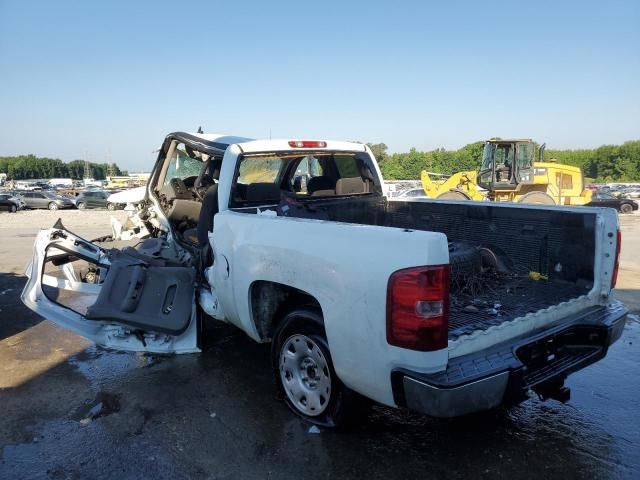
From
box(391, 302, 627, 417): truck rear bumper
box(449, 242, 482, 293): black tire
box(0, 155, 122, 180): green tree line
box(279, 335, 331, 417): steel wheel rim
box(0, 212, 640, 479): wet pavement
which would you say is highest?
box(0, 155, 122, 180): green tree line

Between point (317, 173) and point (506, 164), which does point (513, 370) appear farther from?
point (506, 164)

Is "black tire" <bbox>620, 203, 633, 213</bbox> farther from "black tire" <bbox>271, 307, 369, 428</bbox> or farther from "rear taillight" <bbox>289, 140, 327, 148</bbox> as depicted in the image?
"black tire" <bbox>271, 307, 369, 428</bbox>

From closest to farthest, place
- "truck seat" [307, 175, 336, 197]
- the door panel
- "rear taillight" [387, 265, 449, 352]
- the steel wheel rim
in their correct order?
1. "rear taillight" [387, 265, 449, 352]
2. the steel wheel rim
3. the door panel
4. "truck seat" [307, 175, 336, 197]

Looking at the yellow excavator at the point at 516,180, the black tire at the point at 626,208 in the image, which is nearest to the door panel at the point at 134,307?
the yellow excavator at the point at 516,180

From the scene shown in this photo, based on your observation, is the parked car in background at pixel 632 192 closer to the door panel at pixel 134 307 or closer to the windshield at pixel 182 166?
the windshield at pixel 182 166

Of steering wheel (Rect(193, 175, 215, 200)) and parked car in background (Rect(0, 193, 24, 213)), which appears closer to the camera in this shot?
steering wheel (Rect(193, 175, 215, 200))

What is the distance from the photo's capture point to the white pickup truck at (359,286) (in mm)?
2475

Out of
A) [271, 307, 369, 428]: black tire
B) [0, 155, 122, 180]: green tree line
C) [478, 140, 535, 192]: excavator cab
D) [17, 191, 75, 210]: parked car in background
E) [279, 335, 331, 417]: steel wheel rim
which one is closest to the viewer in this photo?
[271, 307, 369, 428]: black tire

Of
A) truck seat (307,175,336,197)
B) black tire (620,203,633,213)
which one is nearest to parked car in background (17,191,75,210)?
truck seat (307,175,336,197)

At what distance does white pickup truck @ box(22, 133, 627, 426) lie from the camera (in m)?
2.47

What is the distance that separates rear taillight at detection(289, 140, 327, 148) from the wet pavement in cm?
218

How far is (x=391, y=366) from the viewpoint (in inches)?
99.7

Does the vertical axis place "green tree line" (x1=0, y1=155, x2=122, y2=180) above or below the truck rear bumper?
above

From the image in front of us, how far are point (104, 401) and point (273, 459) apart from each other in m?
1.69
